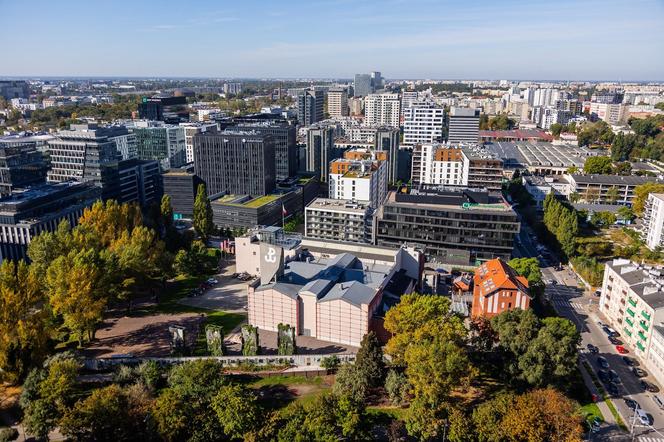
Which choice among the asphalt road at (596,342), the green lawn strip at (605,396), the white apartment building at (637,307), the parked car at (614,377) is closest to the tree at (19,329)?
the asphalt road at (596,342)

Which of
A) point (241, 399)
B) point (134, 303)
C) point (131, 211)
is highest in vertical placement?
point (131, 211)

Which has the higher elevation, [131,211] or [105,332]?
[131,211]

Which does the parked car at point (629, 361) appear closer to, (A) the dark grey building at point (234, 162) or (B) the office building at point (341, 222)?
(B) the office building at point (341, 222)

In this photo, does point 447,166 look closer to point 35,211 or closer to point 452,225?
point 452,225

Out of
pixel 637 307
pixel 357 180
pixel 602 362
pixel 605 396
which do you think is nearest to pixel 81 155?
pixel 357 180

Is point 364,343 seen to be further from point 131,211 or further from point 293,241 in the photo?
point 131,211

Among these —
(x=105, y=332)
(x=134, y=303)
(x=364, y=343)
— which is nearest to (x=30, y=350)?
(x=105, y=332)

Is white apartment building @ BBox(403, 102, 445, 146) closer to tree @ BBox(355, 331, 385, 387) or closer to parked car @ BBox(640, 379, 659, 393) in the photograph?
parked car @ BBox(640, 379, 659, 393)

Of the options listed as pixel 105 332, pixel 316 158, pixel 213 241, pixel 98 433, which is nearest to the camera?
pixel 98 433
